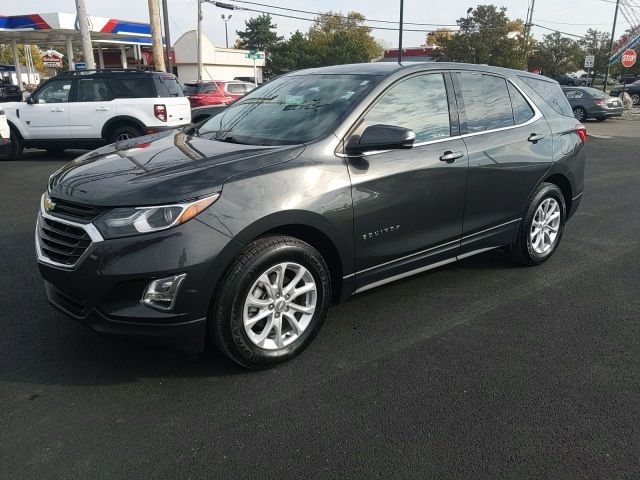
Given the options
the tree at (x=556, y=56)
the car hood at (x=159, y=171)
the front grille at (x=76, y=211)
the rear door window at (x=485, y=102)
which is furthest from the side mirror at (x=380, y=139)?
the tree at (x=556, y=56)

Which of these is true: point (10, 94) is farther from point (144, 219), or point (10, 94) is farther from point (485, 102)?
point (144, 219)

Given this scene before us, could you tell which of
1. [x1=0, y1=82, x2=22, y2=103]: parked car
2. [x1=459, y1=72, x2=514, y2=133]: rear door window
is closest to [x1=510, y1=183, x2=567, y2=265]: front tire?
[x1=459, y1=72, x2=514, y2=133]: rear door window

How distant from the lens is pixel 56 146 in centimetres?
1123

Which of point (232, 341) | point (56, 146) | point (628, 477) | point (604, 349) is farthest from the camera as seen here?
point (56, 146)

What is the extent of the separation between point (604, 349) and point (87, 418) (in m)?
3.08

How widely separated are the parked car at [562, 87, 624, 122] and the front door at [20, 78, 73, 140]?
18640 mm

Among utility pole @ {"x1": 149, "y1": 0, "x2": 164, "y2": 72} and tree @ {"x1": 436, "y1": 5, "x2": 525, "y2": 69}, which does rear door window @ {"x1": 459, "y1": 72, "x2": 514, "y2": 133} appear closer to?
utility pole @ {"x1": 149, "y1": 0, "x2": 164, "y2": 72}

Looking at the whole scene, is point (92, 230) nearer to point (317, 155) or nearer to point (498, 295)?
point (317, 155)

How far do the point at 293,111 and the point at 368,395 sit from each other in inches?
77.6

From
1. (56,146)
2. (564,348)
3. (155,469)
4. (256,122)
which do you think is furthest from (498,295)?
(56,146)

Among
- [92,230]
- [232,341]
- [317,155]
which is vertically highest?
[317,155]

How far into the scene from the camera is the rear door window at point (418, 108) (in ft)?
11.7

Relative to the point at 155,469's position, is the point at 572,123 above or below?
above

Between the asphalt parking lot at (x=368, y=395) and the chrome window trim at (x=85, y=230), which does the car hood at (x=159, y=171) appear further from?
the asphalt parking lot at (x=368, y=395)
